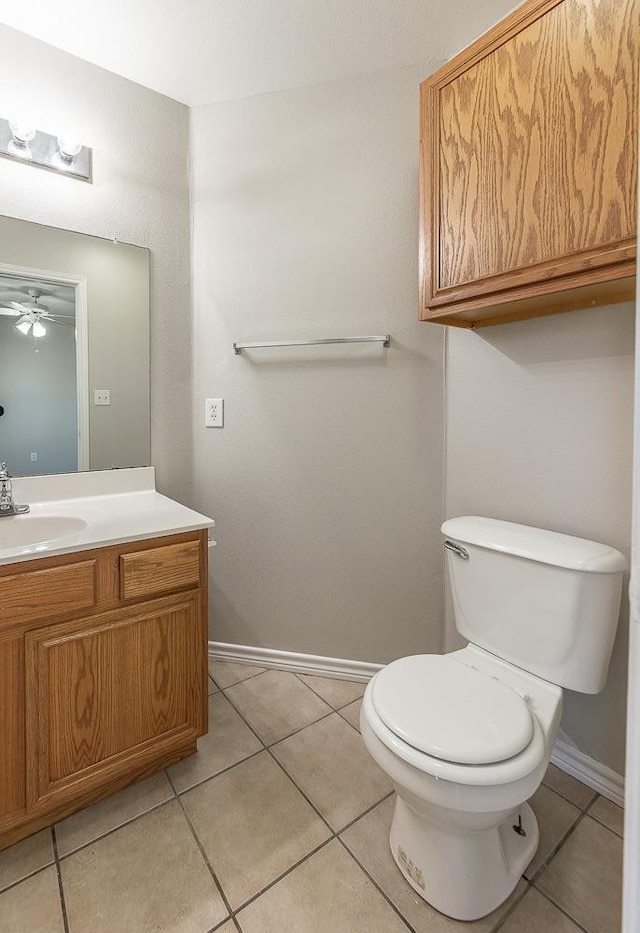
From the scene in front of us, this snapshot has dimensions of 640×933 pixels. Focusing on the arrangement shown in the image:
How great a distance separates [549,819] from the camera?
1.28 meters

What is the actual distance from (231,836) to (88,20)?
262 centimetres

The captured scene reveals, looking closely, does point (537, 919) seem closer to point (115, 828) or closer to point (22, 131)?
point (115, 828)

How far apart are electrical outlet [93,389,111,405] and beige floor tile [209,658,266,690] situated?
124 cm

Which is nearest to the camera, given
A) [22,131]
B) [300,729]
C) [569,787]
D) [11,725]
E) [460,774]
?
[460,774]

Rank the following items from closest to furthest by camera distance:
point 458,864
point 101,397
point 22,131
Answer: point 458,864 → point 22,131 → point 101,397

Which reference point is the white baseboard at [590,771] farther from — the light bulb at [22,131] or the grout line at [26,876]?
the light bulb at [22,131]

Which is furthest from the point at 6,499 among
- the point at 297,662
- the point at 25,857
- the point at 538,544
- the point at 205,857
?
the point at 538,544

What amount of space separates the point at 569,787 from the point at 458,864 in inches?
23.8

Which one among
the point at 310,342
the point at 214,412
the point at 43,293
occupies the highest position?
the point at 43,293

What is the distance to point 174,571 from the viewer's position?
1.35 meters

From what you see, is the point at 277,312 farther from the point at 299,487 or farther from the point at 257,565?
the point at 257,565

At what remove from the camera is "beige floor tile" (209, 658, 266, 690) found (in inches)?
76.0

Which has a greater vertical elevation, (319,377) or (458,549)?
(319,377)

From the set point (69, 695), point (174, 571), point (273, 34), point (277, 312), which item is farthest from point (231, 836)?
point (273, 34)
